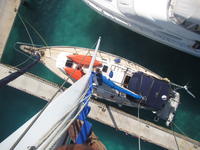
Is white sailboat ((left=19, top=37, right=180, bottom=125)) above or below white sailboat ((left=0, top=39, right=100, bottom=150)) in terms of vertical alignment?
above

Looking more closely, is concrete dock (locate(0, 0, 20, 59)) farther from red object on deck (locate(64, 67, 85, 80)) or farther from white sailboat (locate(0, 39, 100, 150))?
white sailboat (locate(0, 39, 100, 150))

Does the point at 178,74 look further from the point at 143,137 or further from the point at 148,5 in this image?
the point at 148,5

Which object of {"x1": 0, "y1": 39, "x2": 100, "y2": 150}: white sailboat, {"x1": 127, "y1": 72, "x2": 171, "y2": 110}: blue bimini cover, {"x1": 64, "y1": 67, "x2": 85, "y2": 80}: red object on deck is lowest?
{"x1": 0, "y1": 39, "x2": 100, "y2": 150}: white sailboat

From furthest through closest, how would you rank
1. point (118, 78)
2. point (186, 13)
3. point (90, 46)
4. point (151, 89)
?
point (90, 46) → point (118, 78) → point (151, 89) → point (186, 13)

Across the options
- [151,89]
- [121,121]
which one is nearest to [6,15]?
[121,121]

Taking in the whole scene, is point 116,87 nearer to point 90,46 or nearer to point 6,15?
point 90,46

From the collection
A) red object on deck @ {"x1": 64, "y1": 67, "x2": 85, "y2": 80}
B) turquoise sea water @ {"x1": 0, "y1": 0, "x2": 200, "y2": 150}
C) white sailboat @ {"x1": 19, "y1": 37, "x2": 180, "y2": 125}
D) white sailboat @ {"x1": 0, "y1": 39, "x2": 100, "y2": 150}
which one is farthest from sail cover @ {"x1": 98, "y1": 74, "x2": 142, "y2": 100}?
white sailboat @ {"x1": 0, "y1": 39, "x2": 100, "y2": 150}

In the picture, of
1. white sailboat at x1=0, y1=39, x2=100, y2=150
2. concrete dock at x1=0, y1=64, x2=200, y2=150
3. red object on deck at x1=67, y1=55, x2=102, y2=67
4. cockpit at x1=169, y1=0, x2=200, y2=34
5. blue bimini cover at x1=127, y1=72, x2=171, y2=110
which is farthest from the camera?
concrete dock at x1=0, y1=64, x2=200, y2=150
